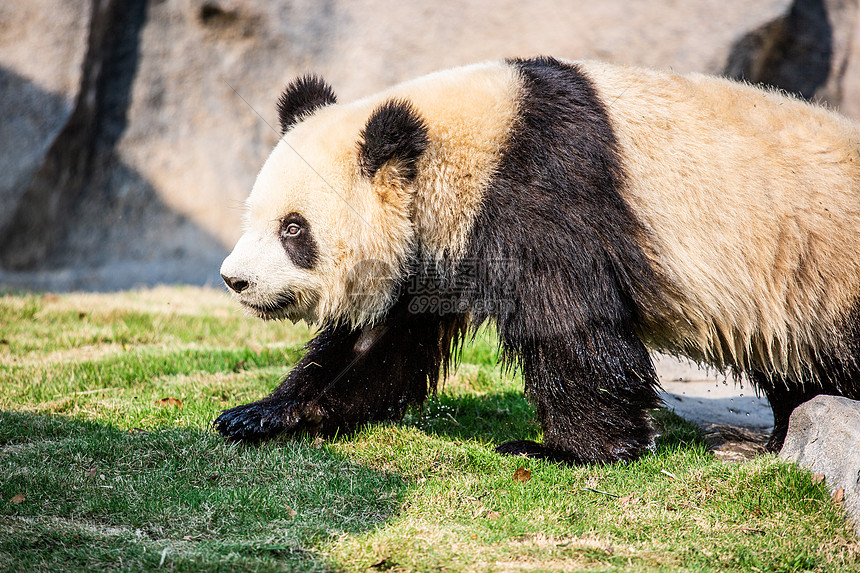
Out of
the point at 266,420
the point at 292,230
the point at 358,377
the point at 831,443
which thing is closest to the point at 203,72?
the point at 292,230

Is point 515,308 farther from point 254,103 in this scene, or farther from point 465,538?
point 254,103

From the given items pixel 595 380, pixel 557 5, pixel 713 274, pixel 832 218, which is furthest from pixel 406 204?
pixel 557 5

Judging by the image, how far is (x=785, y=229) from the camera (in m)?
3.90

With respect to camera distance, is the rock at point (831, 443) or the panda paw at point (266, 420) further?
the panda paw at point (266, 420)

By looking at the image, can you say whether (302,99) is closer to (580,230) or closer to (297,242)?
(297,242)

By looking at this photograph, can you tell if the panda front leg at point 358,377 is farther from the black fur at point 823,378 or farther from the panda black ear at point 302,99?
the black fur at point 823,378

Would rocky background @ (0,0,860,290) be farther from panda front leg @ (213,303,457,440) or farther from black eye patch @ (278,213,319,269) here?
black eye patch @ (278,213,319,269)

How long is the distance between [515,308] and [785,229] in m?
1.35

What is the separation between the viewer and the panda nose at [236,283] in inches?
157

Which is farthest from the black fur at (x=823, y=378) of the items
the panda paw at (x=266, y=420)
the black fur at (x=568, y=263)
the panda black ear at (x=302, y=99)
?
the panda black ear at (x=302, y=99)

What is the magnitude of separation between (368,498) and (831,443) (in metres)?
2.05

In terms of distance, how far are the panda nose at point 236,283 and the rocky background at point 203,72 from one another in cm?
628

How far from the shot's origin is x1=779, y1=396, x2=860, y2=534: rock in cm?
340

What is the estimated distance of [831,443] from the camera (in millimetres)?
3570
